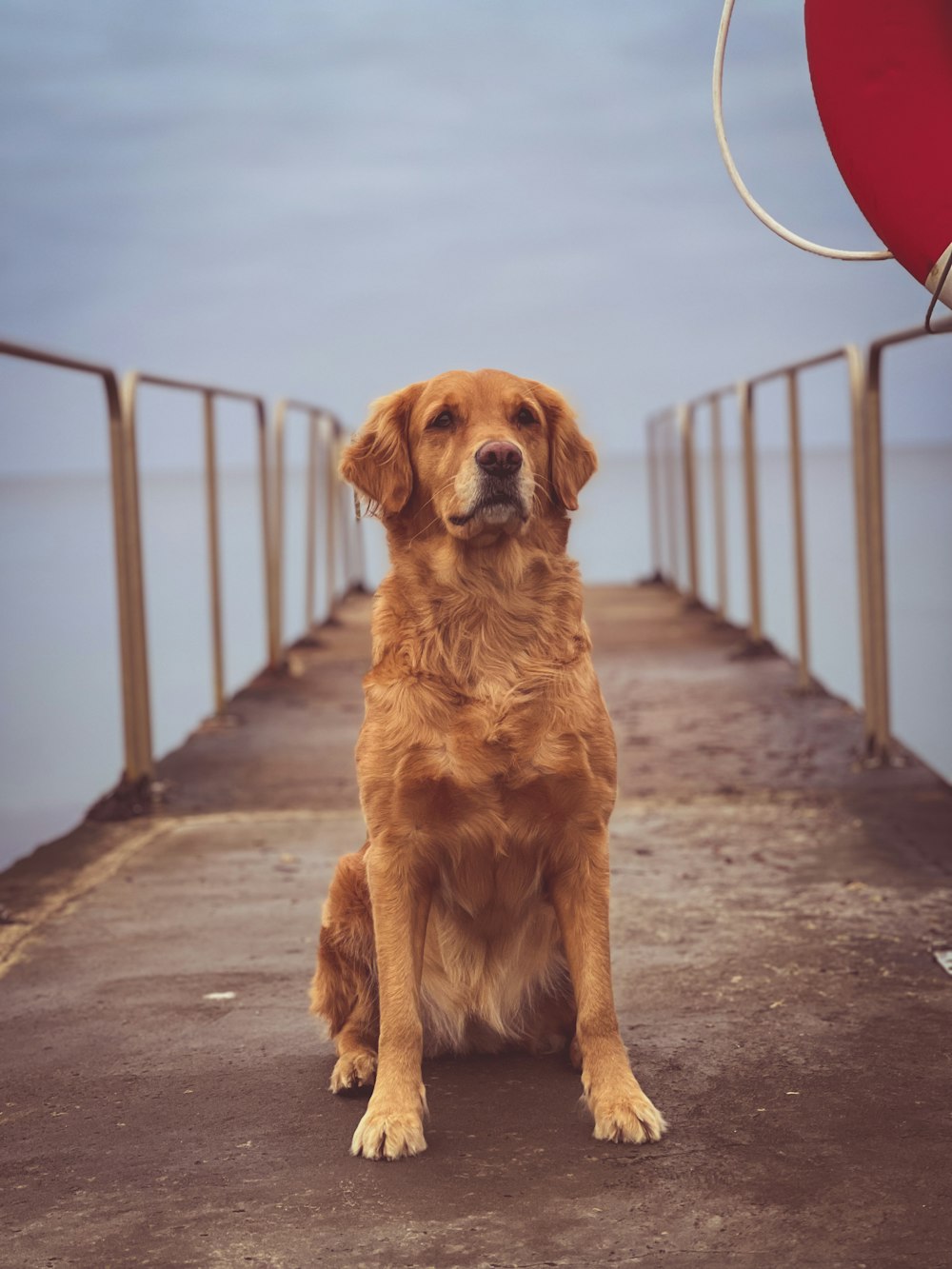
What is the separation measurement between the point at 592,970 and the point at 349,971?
439 millimetres

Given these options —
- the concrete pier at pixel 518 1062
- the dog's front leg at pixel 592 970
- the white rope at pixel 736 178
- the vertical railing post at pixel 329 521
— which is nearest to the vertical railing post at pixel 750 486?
the concrete pier at pixel 518 1062

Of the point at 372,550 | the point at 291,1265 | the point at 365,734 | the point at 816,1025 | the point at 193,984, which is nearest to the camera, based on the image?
the point at 291,1265

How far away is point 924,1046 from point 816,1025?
0.20 metres

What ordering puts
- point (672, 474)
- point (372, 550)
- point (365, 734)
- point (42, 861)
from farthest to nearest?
point (372, 550)
point (672, 474)
point (42, 861)
point (365, 734)

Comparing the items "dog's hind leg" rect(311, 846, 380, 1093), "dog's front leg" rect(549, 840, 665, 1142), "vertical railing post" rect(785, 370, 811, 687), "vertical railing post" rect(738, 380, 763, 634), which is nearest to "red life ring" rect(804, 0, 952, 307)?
"dog's front leg" rect(549, 840, 665, 1142)

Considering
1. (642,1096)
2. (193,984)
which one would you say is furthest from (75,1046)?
(642,1096)

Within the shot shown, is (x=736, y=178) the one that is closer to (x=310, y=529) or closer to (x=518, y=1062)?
(x=518, y=1062)

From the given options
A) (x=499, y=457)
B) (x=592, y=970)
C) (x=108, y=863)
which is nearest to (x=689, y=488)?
(x=108, y=863)

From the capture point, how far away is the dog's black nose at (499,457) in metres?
2.52

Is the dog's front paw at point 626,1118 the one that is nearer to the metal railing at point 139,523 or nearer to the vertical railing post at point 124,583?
the metal railing at point 139,523

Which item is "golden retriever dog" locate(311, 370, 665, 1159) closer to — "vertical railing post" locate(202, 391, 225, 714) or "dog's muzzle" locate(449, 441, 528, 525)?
"dog's muzzle" locate(449, 441, 528, 525)

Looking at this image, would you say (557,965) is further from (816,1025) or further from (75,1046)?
Result: (75,1046)

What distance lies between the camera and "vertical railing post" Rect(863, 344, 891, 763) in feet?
15.9

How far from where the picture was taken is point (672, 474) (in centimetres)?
1055
